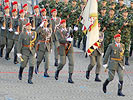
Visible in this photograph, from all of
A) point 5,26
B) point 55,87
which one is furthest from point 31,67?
point 5,26

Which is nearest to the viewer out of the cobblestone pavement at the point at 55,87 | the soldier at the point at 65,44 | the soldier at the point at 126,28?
the cobblestone pavement at the point at 55,87

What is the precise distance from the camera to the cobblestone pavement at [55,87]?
14852 mm

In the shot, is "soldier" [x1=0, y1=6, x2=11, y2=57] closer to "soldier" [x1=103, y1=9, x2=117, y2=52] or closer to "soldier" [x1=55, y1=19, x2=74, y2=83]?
"soldier" [x1=55, y1=19, x2=74, y2=83]

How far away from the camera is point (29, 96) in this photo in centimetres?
1470

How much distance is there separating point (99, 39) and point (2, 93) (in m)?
4.28

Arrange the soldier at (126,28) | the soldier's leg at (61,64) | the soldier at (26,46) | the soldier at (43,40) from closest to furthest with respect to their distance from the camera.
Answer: the soldier at (26,46) < the soldier's leg at (61,64) < the soldier at (43,40) < the soldier at (126,28)

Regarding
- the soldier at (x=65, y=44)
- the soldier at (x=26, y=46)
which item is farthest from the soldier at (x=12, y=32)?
the soldier at (x=65, y=44)

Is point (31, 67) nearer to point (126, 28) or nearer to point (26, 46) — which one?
point (26, 46)

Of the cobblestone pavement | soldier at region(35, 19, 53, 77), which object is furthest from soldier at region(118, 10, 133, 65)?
soldier at region(35, 19, 53, 77)

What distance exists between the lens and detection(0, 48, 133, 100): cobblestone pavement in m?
14.9

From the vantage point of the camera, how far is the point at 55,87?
15992 millimetres

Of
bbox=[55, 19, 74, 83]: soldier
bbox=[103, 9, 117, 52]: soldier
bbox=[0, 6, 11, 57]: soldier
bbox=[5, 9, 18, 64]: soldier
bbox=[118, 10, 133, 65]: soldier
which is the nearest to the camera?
bbox=[55, 19, 74, 83]: soldier

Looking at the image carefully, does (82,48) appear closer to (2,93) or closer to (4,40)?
(4,40)

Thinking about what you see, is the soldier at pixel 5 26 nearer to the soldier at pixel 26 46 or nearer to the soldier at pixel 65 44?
the soldier at pixel 26 46
